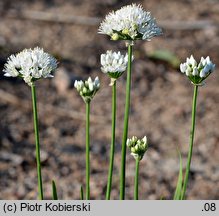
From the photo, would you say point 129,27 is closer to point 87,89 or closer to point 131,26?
point 131,26

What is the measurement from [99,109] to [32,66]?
7.45 ft

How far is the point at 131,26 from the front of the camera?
6.98 ft

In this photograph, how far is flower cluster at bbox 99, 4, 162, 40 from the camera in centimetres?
212

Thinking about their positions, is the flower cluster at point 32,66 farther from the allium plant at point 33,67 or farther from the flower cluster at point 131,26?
the flower cluster at point 131,26

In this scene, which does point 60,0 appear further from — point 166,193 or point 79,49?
point 166,193

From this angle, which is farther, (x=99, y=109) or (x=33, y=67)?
(x=99, y=109)

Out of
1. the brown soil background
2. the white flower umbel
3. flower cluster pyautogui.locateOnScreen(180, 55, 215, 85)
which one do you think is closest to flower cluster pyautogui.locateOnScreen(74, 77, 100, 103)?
the white flower umbel

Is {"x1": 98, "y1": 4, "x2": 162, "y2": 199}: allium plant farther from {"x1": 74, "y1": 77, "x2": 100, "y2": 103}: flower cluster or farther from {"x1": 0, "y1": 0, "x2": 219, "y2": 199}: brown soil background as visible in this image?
{"x1": 0, "y1": 0, "x2": 219, "y2": 199}: brown soil background

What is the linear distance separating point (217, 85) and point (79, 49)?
3.69 ft

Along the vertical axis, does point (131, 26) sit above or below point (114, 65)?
above

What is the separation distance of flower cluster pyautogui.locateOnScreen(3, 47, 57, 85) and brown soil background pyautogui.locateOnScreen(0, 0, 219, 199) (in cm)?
142

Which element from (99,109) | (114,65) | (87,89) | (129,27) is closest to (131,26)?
(129,27)

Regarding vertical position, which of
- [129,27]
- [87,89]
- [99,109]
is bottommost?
[99,109]

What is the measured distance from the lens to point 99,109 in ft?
14.3
